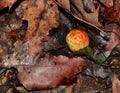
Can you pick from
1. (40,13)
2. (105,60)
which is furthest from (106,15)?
(40,13)

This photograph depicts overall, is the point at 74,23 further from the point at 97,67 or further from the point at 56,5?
the point at 97,67

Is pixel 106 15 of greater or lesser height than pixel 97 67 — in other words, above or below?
above

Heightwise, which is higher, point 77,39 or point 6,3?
point 6,3

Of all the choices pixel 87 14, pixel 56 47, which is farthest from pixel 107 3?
pixel 56 47

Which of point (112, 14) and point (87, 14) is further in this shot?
point (112, 14)

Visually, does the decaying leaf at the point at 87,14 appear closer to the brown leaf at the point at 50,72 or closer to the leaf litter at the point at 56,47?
the leaf litter at the point at 56,47

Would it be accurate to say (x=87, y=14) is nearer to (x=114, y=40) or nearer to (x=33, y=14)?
(x=114, y=40)

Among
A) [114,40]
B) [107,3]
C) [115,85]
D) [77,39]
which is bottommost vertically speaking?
[115,85]
